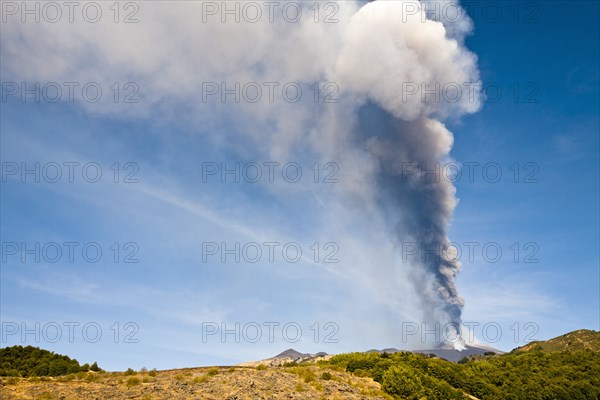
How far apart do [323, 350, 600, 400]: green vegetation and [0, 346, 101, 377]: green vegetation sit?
81.5 ft

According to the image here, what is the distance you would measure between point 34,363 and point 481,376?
49.3 meters

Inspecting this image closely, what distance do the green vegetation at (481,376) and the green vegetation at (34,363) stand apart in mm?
24855

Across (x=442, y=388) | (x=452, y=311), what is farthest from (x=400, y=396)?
(x=452, y=311)

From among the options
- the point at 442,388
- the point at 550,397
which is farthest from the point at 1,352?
the point at 550,397

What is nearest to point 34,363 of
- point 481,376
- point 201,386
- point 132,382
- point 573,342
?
point 132,382

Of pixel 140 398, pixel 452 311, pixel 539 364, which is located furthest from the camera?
pixel 452 311

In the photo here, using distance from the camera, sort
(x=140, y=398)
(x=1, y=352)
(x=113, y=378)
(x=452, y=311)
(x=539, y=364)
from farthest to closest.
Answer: (x=452, y=311) → (x=539, y=364) → (x=1, y=352) → (x=113, y=378) → (x=140, y=398)

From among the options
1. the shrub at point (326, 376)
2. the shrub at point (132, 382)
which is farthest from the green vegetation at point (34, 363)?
the shrub at point (326, 376)

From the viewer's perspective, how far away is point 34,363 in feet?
130

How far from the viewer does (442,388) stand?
33.2 meters

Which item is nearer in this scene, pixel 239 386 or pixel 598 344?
pixel 239 386

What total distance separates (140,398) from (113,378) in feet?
20.6

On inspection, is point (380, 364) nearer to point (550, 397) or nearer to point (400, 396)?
point (400, 396)

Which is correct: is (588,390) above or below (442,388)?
below
